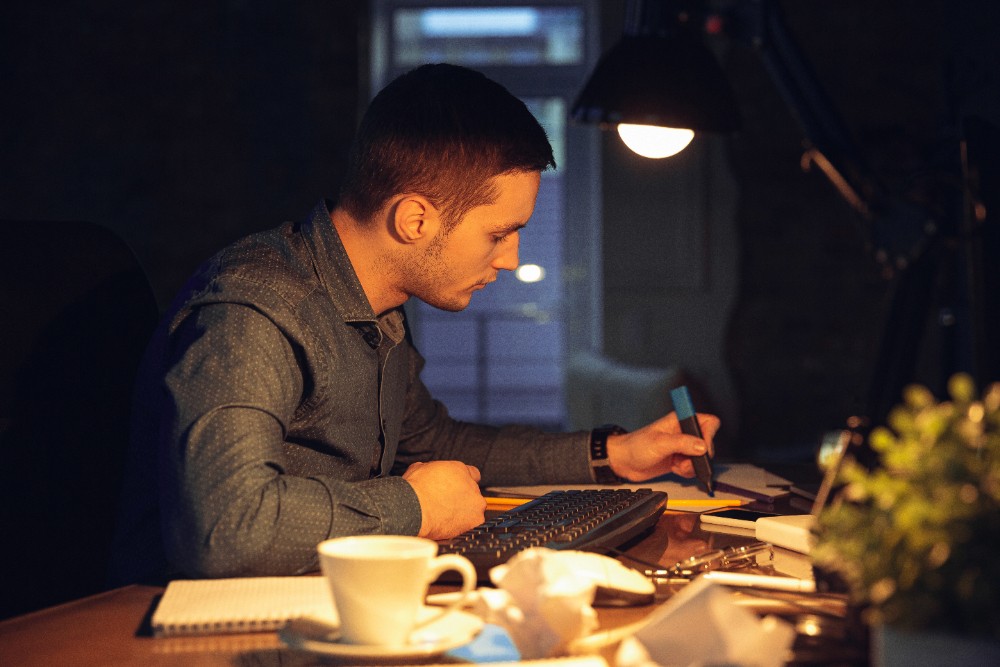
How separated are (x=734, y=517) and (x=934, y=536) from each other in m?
0.75

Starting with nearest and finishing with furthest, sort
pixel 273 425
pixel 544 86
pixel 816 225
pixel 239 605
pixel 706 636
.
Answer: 1. pixel 706 636
2. pixel 239 605
3. pixel 273 425
4. pixel 816 225
5. pixel 544 86

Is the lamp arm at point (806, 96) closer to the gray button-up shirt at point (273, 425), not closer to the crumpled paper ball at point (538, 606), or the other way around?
the gray button-up shirt at point (273, 425)

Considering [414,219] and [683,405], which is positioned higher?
[414,219]

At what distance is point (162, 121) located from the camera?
412 cm

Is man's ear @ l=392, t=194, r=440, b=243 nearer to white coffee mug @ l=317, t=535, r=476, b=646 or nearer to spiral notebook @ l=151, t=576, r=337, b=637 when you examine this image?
spiral notebook @ l=151, t=576, r=337, b=637

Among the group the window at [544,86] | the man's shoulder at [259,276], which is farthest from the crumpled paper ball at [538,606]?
the window at [544,86]

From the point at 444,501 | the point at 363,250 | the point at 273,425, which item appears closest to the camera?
the point at 273,425

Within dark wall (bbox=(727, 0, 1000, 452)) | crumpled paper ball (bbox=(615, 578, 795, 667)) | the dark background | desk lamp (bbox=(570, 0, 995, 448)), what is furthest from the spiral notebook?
dark wall (bbox=(727, 0, 1000, 452))

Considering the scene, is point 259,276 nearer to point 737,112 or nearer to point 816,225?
point 737,112

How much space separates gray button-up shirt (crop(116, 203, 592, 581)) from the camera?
98 cm

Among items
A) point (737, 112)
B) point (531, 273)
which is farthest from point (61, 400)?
point (531, 273)

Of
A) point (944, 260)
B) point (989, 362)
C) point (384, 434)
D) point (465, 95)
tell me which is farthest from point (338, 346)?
point (944, 260)

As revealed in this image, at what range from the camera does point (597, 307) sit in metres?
4.75

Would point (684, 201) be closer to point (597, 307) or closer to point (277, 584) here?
point (597, 307)
